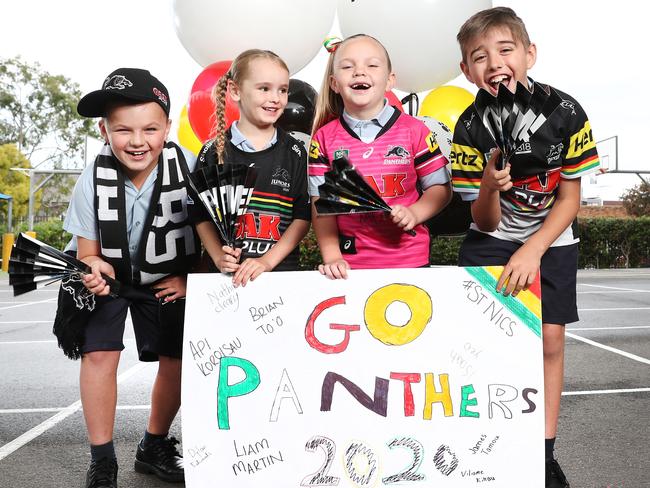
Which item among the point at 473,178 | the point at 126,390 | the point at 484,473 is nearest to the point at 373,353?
the point at 484,473

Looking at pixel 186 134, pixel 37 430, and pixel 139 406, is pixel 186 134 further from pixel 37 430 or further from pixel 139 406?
pixel 37 430

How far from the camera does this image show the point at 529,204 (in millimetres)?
2559

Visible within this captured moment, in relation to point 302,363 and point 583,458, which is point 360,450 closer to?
point 302,363

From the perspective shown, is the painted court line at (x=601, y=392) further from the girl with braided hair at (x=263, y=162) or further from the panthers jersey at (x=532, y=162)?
the girl with braided hair at (x=263, y=162)

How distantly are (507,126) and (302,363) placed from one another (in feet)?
3.58

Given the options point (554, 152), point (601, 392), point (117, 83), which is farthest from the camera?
point (601, 392)

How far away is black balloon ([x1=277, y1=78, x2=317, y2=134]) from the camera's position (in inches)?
174

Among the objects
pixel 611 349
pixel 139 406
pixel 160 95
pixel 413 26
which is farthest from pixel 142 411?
pixel 611 349

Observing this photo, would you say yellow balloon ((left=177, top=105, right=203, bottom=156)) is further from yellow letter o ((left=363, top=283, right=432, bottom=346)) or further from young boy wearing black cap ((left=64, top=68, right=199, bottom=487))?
yellow letter o ((left=363, top=283, right=432, bottom=346))

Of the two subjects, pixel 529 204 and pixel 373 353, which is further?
pixel 529 204

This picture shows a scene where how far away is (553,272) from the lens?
104 inches

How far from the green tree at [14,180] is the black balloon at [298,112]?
115ft

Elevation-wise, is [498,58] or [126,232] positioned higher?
[498,58]

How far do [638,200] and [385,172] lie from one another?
115 feet
